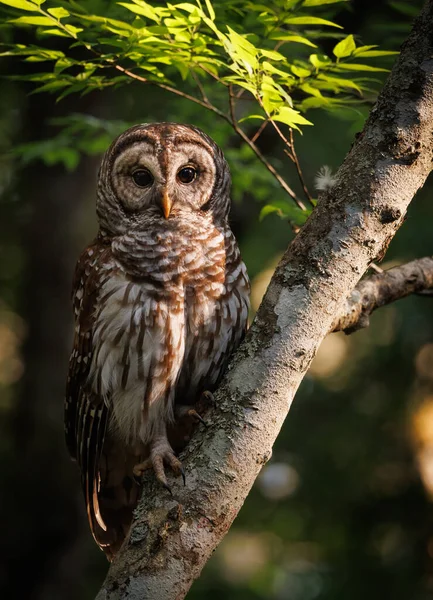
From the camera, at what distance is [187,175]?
132 inches

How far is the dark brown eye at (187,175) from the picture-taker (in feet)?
11.0

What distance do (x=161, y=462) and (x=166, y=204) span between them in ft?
3.58

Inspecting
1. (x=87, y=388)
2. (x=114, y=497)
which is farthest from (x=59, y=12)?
(x=114, y=497)

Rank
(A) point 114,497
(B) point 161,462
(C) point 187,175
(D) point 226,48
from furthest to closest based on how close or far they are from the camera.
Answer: (A) point 114,497 < (C) point 187,175 < (B) point 161,462 < (D) point 226,48

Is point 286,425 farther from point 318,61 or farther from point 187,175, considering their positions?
point 318,61

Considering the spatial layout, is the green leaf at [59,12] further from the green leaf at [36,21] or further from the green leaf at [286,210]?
the green leaf at [286,210]

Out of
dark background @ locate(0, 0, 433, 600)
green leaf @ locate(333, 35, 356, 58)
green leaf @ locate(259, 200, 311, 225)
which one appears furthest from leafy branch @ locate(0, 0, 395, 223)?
dark background @ locate(0, 0, 433, 600)

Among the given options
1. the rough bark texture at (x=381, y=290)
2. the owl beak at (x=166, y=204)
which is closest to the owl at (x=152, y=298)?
the owl beak at (x=166, y=204)

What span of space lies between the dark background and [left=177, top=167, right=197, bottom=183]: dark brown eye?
8.03ft

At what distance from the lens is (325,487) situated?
729 centimetres

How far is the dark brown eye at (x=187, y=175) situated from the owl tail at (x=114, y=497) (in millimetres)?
1273

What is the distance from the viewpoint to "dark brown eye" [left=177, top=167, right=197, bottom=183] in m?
3.35

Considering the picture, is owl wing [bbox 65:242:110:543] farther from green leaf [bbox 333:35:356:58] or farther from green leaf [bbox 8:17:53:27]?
green leaf [bbox 333:35:356:58]

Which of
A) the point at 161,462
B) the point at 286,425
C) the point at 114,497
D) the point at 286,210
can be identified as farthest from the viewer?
the point at 286,425
